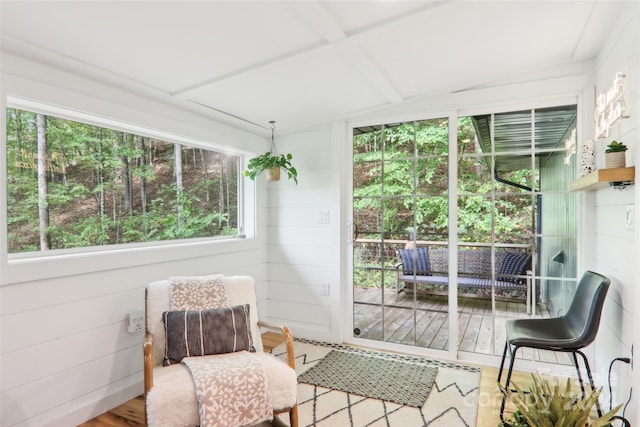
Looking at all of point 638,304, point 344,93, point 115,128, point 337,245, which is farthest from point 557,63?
point 115,128

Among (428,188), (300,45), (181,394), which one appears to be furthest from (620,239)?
(181,394)

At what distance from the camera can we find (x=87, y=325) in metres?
2.29

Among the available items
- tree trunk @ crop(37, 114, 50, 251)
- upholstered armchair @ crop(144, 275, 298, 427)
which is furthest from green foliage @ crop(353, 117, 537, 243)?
tree trunk @ crop(37, 114, 50, 251)

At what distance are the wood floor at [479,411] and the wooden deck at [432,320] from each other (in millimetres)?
342

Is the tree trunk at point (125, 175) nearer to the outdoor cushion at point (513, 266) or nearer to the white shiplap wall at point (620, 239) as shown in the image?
the outdoor cushion at point (513, 266)

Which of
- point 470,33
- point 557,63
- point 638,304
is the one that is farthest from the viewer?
point 557,63

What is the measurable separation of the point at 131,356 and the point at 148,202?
3.58 feet

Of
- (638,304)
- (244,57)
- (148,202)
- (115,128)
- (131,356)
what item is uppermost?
(244,57)

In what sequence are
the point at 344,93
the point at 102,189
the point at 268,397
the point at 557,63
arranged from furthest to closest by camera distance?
the point at 344,93 → the point at 557,63 → the point at 102,189 → the point at 268,397

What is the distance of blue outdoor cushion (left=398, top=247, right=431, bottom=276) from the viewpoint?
10.9ft

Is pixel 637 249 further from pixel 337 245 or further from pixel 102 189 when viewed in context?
pixel 102 189

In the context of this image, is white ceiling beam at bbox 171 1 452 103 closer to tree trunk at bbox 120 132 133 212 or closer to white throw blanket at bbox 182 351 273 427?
tree trunk at bbox 120 132 133 212

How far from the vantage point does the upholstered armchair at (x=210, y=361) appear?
72.7 inches

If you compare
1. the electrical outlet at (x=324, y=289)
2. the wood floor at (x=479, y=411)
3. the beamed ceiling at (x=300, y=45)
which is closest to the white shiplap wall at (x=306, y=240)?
the electrical outlet at (x=324, y=289)
